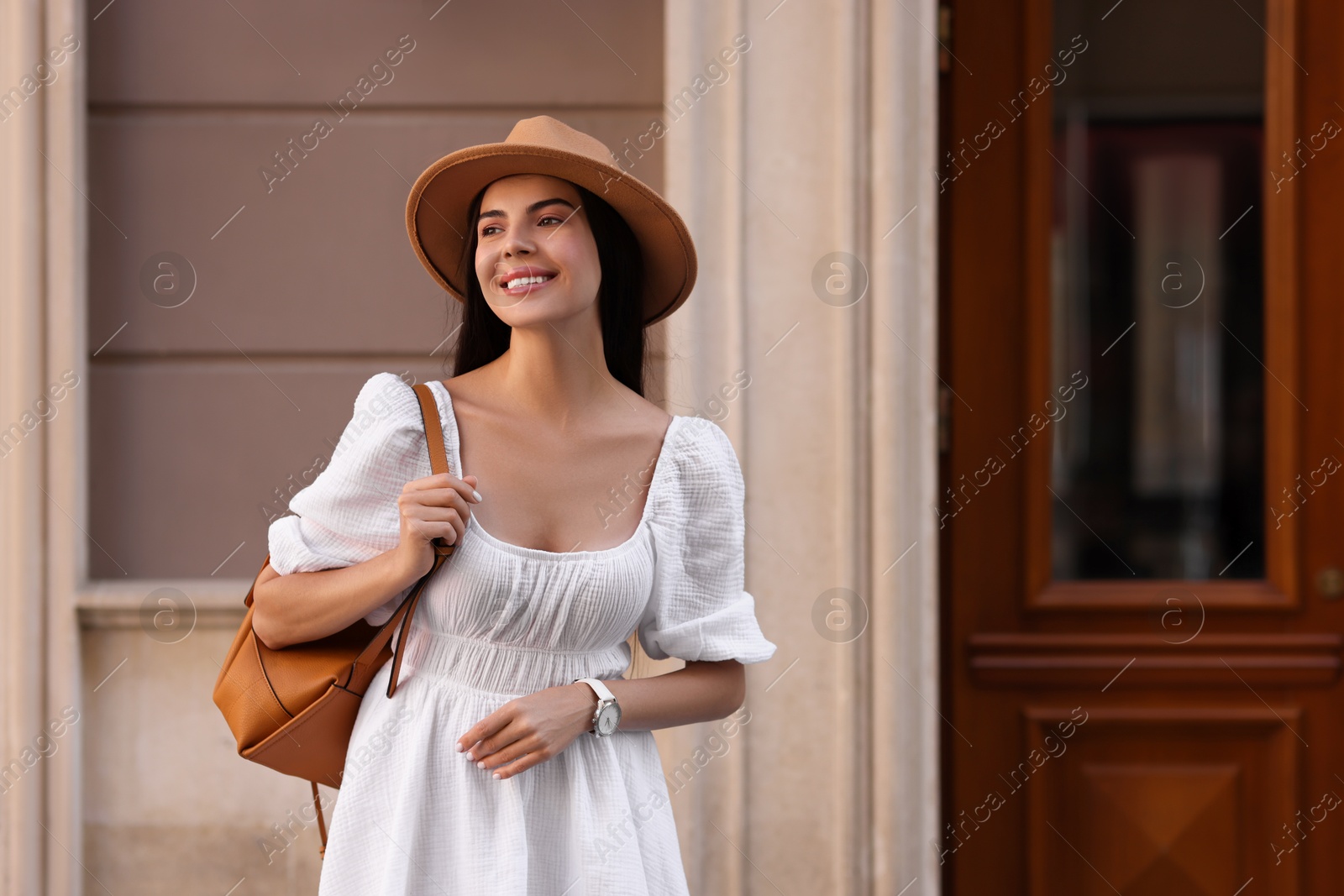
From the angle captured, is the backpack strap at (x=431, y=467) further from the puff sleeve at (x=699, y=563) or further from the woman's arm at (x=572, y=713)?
the puff sleeve at (x=699, y=563)

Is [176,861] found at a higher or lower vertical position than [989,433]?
lower

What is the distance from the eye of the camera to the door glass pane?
310 centimetres

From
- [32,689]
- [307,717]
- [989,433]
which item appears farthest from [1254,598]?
[32,689]

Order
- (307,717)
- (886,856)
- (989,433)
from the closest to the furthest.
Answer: (307,717) → (886,856) → (989,433)

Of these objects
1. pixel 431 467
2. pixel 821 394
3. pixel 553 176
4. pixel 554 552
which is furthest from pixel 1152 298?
pixel 431 467

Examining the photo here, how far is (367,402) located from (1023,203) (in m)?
2.18

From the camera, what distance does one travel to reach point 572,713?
1.55m

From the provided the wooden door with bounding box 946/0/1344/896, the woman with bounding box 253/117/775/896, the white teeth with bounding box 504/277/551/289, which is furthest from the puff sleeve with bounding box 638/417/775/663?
the wooden door with bounding box 946/0/1344/896

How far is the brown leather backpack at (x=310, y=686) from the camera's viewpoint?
1.54 metres

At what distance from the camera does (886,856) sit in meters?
2.87

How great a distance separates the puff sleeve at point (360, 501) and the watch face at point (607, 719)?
1.12ft

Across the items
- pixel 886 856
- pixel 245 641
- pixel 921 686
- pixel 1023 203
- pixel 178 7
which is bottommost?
pixel 886 856

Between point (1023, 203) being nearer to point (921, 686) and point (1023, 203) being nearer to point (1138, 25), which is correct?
point (1138, 25)

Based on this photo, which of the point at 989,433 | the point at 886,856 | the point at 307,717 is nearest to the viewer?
the point at 307,717
